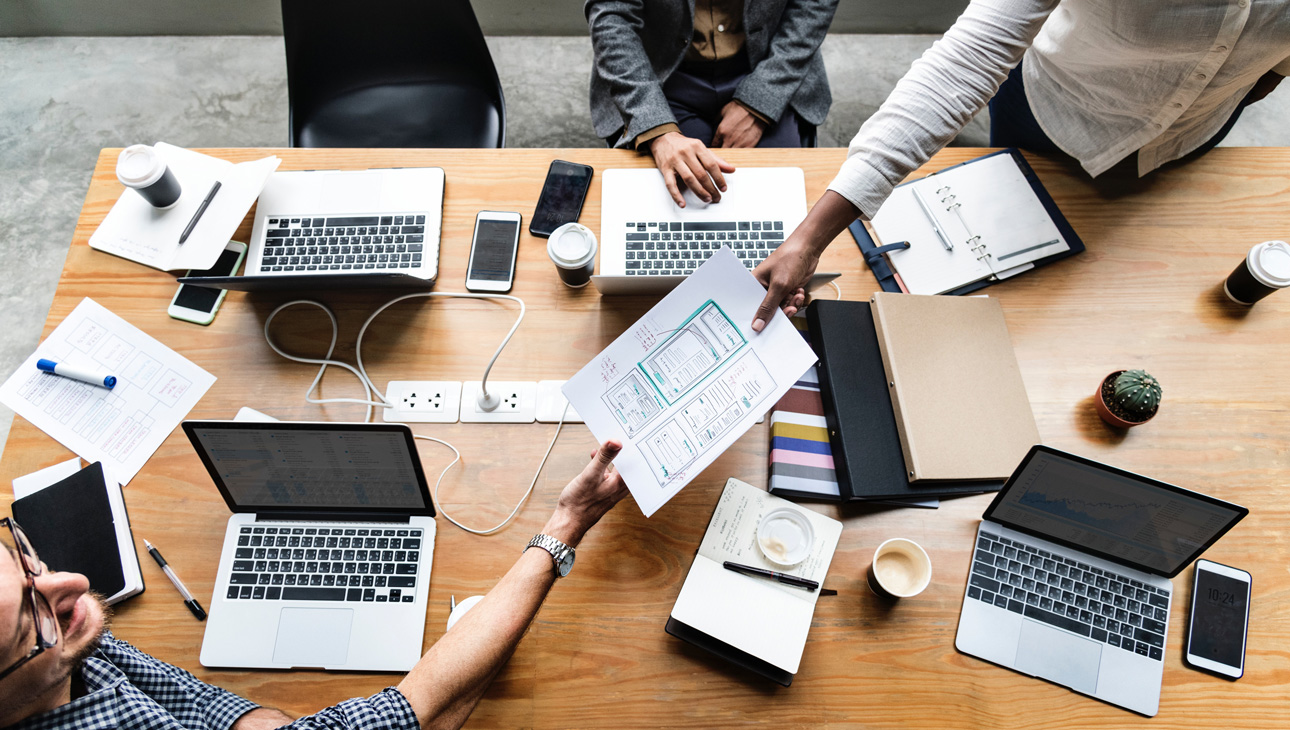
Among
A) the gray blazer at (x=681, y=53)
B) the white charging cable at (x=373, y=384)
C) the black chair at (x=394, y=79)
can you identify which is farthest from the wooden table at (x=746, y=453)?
the black chair at (x=394, y=79)

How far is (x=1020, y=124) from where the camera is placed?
1427mm

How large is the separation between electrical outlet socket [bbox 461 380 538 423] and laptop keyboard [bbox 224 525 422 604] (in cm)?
22

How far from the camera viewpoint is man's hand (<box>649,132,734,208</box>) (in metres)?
1.30

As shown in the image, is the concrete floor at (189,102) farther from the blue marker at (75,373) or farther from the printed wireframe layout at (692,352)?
the printed wireframe layout at (692,352)

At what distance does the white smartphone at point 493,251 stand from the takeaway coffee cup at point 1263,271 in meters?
1.35

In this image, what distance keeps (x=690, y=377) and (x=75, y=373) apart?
1.08 meters

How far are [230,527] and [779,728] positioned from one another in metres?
0.91

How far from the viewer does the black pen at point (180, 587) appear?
3.38ft

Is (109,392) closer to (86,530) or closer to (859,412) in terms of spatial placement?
(86,530)

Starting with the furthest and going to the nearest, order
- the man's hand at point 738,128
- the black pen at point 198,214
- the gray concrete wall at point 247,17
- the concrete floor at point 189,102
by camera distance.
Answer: the gray concrete wall at point 247,17 < the concrete floor at point 189,102 < the man's hand at point 738,128 < the black pen at point 198,214

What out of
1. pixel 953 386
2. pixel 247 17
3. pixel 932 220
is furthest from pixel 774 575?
pixel 247 17

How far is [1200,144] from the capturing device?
1313mm

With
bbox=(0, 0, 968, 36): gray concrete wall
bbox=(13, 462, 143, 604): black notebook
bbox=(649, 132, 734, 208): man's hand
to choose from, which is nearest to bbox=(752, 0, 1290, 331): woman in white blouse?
bbox=(649, 132, 734, 208): man's hand

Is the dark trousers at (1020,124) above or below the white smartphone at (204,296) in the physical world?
above
